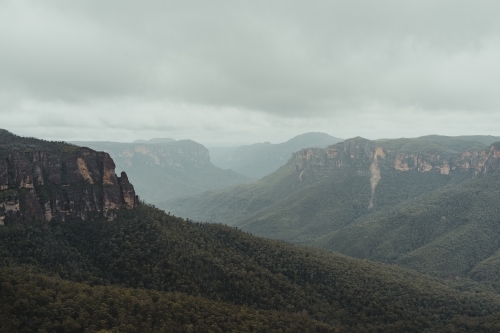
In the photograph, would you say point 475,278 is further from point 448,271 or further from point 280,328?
point 280,328

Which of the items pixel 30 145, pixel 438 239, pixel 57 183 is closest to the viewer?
pixel 57 183

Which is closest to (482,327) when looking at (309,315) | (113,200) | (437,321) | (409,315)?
(437,321)

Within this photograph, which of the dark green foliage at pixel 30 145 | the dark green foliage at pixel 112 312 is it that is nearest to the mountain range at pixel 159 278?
the dark green foliage at pixel 112 312

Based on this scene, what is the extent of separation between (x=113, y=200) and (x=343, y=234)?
5338 inches

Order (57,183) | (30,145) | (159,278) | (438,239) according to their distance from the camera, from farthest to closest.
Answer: (438,239), (30,145), (57,183), (159,278)

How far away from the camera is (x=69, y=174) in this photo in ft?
302

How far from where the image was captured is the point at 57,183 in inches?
3543

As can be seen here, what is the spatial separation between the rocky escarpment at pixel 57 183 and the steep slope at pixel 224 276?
10.5ft

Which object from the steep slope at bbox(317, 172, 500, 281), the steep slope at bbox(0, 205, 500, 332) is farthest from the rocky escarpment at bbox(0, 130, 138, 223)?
the steep slope at bbox(317, 172, 500, 281)

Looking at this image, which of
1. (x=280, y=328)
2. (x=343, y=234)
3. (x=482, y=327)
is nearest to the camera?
(x=280, y=328)

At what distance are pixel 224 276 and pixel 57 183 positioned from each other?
47.7m

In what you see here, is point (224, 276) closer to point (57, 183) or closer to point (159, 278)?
point (159, 278)

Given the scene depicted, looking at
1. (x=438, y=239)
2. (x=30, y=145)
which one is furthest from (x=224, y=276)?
(x=438, y=239)

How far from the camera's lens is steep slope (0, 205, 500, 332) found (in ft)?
242
